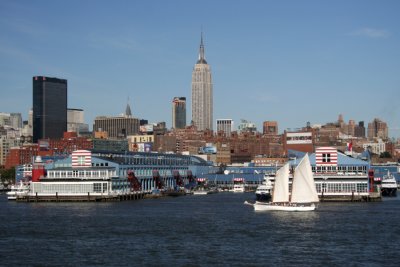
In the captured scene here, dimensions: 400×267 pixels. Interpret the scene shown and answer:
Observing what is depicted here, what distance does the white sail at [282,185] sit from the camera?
387 feet

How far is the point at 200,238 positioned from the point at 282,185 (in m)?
38.1

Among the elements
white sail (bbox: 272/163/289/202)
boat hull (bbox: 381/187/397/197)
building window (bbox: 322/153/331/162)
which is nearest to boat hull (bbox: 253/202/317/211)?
white sail (bbox: 272/163/289/202)

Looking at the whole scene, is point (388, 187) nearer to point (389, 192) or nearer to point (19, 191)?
point (389, 192)

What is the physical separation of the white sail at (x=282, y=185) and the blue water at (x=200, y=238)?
204 inches

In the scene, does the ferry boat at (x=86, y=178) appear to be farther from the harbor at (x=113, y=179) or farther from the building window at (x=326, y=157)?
the building window at (x=326, y=157)

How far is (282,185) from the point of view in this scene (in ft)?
391

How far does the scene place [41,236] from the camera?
8562 cm

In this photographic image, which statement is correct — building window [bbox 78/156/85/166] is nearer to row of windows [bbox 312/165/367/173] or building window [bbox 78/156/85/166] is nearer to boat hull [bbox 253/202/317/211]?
row of windows [bbox 312/165/367/173]

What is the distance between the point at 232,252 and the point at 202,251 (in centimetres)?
269

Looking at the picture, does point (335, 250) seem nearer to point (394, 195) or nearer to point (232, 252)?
point (232, 252)

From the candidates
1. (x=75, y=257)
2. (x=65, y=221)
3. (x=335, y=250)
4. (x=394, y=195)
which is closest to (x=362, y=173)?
(x=394, y=195)

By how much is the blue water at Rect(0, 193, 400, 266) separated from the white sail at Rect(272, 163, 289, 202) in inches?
204

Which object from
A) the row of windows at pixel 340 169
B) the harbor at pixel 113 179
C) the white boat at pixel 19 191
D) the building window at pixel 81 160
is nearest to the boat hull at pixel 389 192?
the harbor at pixel 113 179

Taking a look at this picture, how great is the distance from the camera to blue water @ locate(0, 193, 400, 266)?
226 feet
